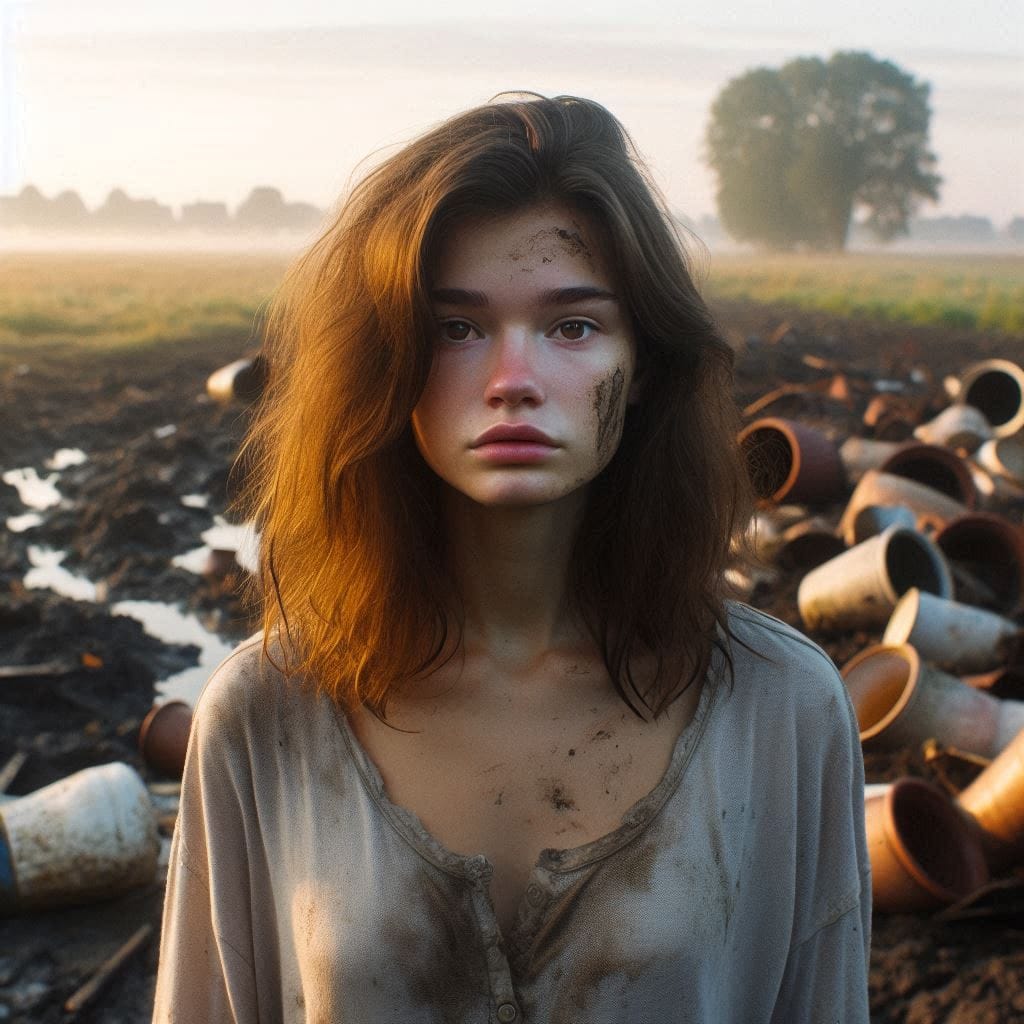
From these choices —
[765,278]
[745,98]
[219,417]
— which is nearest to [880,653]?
[219,417]

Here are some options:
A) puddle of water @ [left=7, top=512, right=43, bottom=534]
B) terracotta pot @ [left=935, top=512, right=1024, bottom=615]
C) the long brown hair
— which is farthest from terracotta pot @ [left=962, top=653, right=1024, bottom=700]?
puddle of water @ [left=7, top=512, right=43, bottom=534]

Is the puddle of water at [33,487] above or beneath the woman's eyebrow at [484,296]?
beneath

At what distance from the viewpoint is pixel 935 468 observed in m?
7.88

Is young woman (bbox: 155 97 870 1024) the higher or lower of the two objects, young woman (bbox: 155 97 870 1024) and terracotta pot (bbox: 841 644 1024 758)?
the higher

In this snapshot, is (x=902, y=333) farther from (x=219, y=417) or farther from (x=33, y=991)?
(x=33, y=991)

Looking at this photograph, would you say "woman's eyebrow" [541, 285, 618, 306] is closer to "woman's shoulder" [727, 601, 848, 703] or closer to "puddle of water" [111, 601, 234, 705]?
"woman's shoulder" [727, 601, 848, 703]

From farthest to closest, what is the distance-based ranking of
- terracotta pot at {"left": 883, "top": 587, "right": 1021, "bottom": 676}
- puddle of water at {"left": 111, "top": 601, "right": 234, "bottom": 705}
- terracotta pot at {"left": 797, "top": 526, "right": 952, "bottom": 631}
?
1. puddle of water at {"left": 111, "top": 601, "right": 234, "bottom": 705}
2. terracotta pot at {"left": 797, "top": 526, "right": 952, "bottom": 631}
3. terracotta pot at {"left": 883, "top": 587, "right": 1021, "bottom": 676}

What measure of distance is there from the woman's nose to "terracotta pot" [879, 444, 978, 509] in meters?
6.32

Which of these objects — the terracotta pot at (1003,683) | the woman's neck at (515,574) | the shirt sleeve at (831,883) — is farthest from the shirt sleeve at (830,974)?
the terracotta pot at (1003,683)

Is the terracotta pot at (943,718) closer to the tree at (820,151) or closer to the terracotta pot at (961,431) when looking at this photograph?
the terracotta pot at (961,431)

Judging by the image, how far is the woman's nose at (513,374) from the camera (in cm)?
166

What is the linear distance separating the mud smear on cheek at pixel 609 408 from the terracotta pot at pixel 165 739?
11.8 ft

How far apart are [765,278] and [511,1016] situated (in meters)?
47.9

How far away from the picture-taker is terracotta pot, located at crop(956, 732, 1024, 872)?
→ 157 inches
